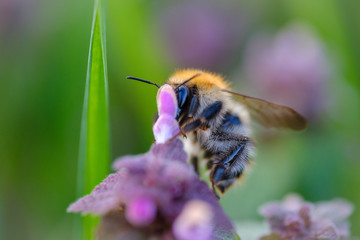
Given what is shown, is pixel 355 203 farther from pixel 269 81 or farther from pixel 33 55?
pixel 33 55

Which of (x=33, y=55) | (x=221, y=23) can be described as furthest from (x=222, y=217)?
(x=221, y=23)

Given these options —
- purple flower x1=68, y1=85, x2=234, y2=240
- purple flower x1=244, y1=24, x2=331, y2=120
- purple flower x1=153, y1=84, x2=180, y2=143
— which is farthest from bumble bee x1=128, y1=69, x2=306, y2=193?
purple flower x1=244, y1=24, x2=331, y2=120

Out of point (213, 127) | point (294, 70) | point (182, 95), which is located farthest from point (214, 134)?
point (294, 70)

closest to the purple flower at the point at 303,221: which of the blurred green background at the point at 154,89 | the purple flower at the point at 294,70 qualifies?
the blurred green background at the point at 154,89

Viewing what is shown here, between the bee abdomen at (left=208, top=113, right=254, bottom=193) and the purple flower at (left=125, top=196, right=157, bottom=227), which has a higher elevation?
the bee abdomen at (left=208, top=113, right=254, bottom=193)

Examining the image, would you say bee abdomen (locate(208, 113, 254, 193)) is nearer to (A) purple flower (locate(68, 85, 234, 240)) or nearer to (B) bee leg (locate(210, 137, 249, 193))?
(B) bee leg (locate(210, 137, 249, 193))

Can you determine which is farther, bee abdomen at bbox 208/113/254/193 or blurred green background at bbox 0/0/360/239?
blurred green background at bbox 0/0/360/239

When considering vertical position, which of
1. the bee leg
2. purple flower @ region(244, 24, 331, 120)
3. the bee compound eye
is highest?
purple flower @ region(244, 24, 331, 120)
